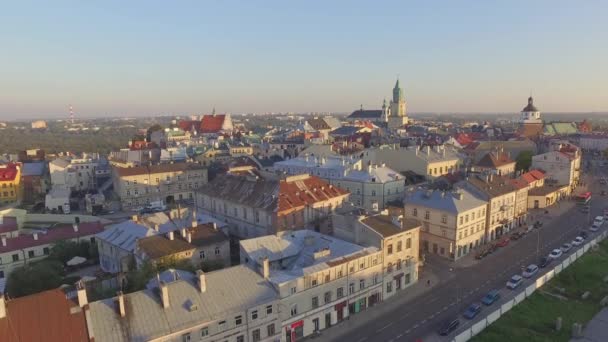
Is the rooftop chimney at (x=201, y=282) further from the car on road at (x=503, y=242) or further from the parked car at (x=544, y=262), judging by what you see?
the car on road at (x=503, y=242)

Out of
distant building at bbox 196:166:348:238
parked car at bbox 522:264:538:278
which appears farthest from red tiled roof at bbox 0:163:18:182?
parked car at bbox 522:264:538:278

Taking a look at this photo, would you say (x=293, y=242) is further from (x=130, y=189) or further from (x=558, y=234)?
(x=130, y=189)

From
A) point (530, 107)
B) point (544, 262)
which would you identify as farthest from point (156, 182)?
point (530, 107)

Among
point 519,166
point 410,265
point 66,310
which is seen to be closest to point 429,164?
point 519,166

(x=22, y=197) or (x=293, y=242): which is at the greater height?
(x=293, y=242)

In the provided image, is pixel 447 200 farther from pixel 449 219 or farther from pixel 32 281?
pixel 32 281

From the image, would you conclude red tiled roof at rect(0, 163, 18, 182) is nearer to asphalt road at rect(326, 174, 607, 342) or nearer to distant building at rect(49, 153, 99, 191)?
distant building at rect(49, 153, 99, 191)
